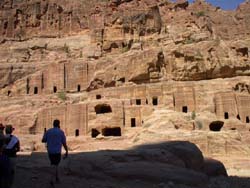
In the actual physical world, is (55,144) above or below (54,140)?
below

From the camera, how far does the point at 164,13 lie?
7462 cm

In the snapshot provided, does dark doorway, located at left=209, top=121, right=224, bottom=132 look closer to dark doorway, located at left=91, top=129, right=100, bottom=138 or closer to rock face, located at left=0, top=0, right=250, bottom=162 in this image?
rock face, located at left=0, top=0, right=250, bottom=162

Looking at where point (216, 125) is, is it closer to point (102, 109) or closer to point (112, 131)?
point (112, 131)

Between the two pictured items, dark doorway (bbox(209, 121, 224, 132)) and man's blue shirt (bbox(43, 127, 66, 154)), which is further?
dark doorway (bbox(209, 121, 224, 132))

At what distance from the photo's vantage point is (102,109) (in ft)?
133

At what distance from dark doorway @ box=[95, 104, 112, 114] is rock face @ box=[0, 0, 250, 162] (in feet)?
0.58

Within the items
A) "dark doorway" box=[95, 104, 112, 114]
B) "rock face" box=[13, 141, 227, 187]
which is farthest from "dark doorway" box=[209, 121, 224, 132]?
"rock face" box=[13, 141, 227, 187]

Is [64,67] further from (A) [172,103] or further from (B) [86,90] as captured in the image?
(A) [172,103]

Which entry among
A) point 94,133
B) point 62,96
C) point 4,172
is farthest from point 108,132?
point 4,172

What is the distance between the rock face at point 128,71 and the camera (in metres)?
37.5

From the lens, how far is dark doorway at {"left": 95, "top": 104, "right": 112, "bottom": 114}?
39.5 metres

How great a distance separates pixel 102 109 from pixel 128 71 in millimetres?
10739

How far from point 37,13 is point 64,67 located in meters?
30.0

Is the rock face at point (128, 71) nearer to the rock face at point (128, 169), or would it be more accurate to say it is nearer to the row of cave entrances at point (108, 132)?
the row of cave entrances at point (108, 132)
